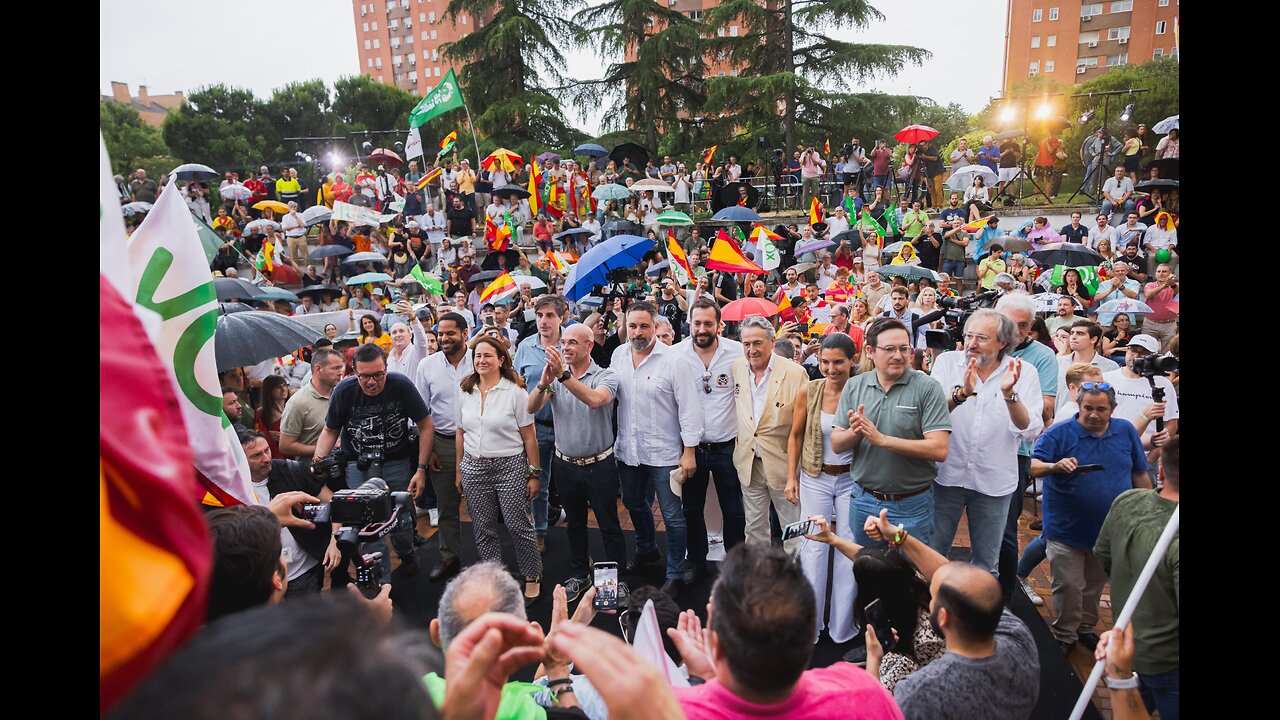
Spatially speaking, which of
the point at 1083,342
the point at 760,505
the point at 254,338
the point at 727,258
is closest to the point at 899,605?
the point at 760,505

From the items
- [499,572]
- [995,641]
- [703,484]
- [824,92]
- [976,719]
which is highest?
[824,92]

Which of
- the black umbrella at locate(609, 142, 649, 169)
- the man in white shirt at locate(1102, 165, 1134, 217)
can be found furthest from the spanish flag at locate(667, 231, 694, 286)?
the black umbrella at locate(609, 142, 649, 169)

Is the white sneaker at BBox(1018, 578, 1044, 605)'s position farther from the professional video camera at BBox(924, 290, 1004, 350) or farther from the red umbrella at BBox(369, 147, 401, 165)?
the red umbrella at BBox(369, 147, 401, 165)

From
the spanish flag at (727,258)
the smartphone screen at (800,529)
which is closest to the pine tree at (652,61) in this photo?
the spanish flag at (727,258)

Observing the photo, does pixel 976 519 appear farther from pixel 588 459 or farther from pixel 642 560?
pixel 588 459

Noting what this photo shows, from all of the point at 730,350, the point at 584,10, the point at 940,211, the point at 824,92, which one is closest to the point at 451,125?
the point at 584,10

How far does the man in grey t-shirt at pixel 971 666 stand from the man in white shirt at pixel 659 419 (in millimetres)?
2771

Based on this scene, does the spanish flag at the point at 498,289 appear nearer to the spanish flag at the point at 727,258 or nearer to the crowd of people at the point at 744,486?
the crowd of people at the point at 744,486

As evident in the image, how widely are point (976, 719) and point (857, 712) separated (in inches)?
25.7

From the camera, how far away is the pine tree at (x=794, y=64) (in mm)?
23016

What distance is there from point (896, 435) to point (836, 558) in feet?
3.08

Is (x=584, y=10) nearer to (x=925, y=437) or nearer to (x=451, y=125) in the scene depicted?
(x=451, y=125)
